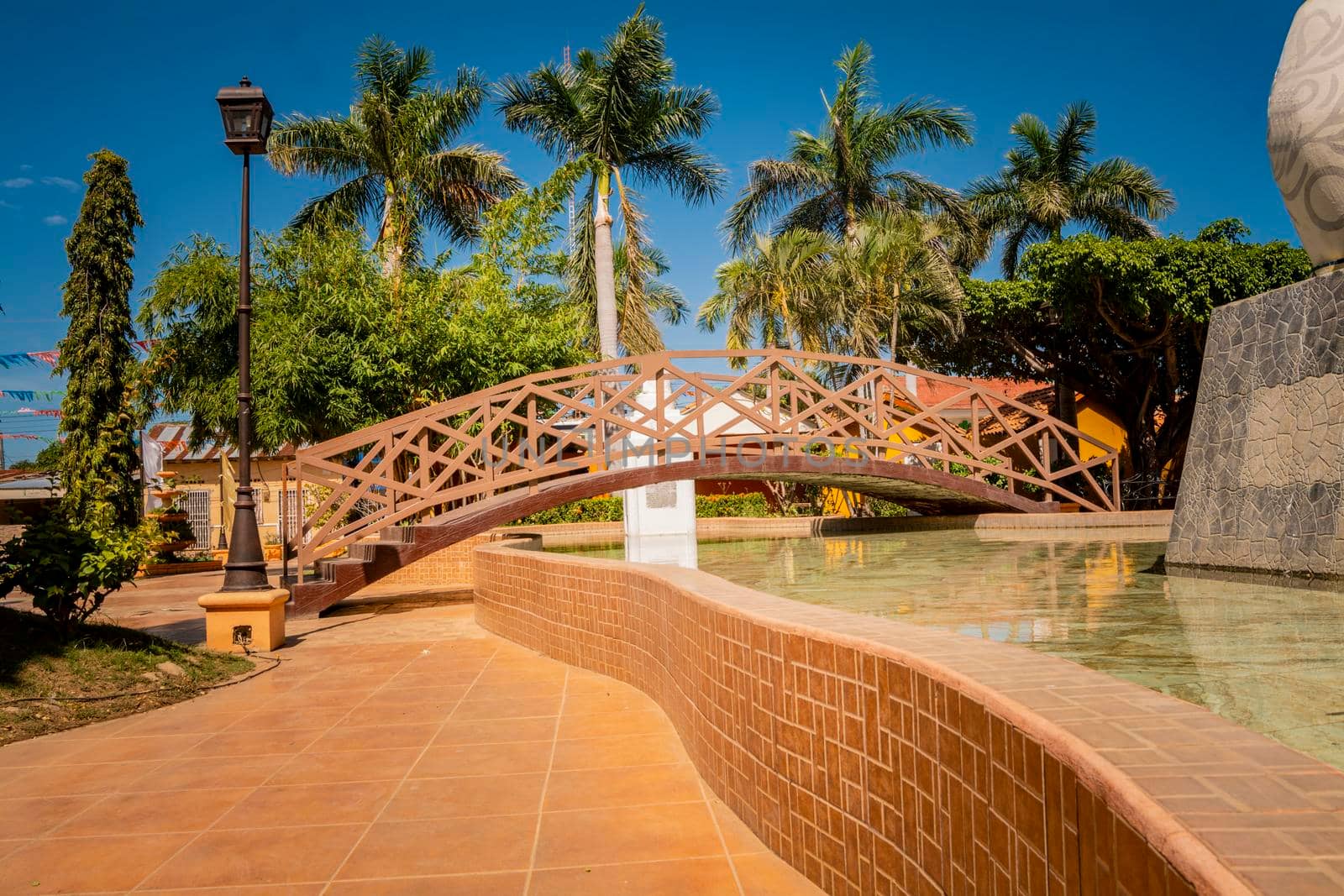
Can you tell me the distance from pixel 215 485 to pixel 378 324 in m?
19.3

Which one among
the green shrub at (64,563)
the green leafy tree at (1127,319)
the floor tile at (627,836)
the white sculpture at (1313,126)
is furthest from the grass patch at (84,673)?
the green leafy tree at (1127,319)

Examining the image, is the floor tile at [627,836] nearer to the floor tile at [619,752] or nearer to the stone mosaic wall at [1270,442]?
the floor tile at [619,752]

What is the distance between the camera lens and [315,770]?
4.36 metres

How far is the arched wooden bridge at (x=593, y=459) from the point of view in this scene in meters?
10.6

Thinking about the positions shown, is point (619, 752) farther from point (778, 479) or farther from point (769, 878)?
point (778, 479)

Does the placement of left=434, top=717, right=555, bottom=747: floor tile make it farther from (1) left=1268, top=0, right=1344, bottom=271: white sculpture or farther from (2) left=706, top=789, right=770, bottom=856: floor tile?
(1) left=1268, top=0, right=1344, bottom=271: white sculpture

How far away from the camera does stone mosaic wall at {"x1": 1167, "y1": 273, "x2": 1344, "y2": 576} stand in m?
6.57

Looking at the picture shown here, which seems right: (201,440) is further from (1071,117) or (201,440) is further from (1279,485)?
(1071,117)

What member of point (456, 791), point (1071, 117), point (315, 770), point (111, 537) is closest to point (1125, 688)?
point (456, 791)

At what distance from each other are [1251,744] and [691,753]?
2885mm

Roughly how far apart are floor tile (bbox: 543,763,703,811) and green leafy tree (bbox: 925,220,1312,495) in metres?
16.3

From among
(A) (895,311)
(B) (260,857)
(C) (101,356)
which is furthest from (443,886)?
(A) (895,311)

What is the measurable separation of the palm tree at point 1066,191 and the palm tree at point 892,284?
4.38 meters

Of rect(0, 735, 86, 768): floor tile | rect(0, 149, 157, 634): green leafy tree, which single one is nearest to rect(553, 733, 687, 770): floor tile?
rect(0, 735, 86, 768): floor tile
